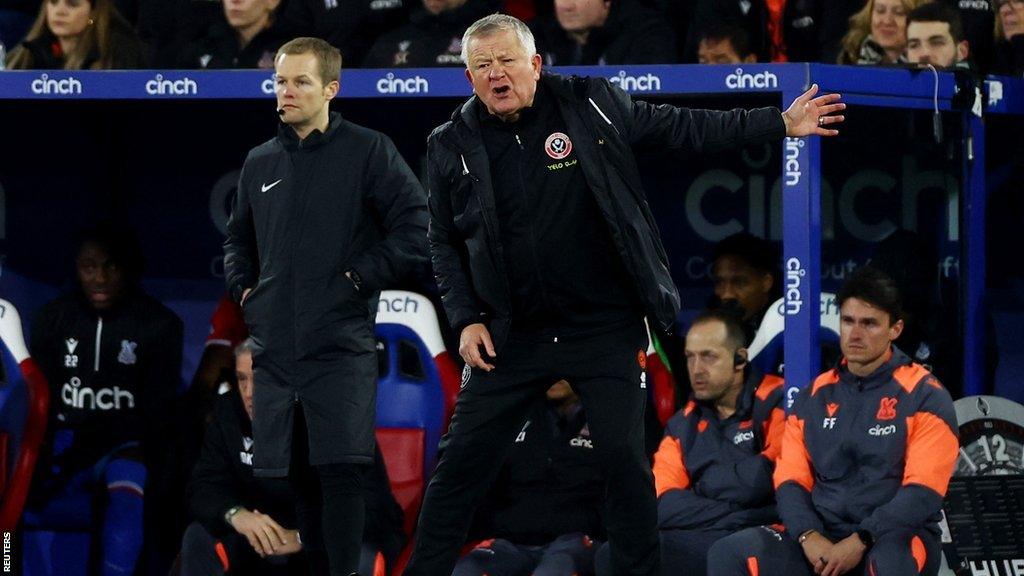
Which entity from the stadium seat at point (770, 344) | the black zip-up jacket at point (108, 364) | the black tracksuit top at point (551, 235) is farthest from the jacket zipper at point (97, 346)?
the black tracksuit top at point (551, 235)

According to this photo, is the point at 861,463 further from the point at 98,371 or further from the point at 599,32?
the point at 98,371

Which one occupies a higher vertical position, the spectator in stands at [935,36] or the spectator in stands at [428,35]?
the spectator in stands at [428,35]

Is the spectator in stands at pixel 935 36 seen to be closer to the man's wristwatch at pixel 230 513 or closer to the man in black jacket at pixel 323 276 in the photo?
the man in black jacket at pixel 323 276

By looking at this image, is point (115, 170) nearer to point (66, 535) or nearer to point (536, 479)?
point (66, 535)

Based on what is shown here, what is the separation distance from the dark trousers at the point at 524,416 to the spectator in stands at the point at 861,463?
133cm

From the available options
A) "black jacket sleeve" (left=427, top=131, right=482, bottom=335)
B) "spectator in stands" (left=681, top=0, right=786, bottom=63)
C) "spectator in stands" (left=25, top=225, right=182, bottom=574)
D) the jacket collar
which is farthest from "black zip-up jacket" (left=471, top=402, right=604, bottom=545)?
"spectator in stands" (left=681, top=0, right=786, bottom=63)

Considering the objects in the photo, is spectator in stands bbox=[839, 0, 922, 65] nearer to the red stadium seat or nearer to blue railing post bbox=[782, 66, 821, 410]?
blue railing post bbox=[782, 66, 821, 410]

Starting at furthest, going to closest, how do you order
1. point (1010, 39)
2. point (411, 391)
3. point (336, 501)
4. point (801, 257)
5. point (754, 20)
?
point (754, 20) → point (1010, 39) → point (411, 391) → point (801, 257) → point (336, 501)

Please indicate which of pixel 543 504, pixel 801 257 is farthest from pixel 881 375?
pixel 543 504

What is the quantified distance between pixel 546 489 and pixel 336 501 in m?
1.61

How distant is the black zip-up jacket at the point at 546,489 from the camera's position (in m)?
6.63

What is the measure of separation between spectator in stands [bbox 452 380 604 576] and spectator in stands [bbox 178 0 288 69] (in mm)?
2339

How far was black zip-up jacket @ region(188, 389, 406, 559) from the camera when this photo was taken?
650 centimetres

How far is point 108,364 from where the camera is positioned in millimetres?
7723
